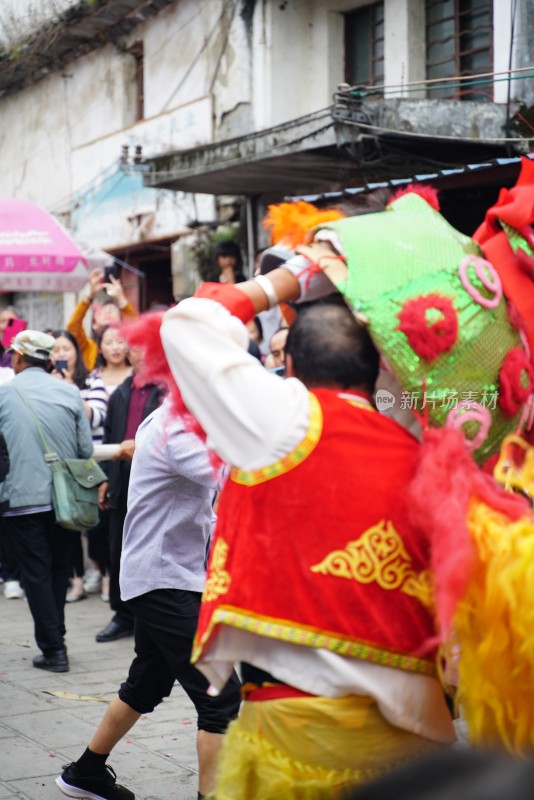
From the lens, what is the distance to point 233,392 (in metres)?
2.40

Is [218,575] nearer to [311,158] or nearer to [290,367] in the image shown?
[290,367]

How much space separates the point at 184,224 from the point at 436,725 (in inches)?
502

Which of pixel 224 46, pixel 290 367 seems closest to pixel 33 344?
pixel 290 367

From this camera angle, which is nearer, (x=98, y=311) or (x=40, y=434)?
(x=40, y=434)

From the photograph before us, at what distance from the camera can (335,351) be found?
2.59 meters

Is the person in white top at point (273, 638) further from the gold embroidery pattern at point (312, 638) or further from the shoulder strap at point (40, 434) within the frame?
the shoulder strap at point (40, 434)

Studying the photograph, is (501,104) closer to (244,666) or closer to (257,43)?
(257,43)

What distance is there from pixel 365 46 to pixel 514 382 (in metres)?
11.1

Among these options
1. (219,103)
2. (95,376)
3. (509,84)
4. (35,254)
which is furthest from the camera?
(219,103)

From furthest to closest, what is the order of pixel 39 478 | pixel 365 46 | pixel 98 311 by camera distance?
pixel 365 46
pixel 98 311
pixel 39 478

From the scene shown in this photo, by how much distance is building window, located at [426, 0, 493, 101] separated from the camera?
11211 mm

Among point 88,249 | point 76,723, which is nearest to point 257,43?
point 88,249

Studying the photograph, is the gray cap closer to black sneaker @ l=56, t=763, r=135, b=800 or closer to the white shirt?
black sneaker @ l=56, t=763, r=135, b=800

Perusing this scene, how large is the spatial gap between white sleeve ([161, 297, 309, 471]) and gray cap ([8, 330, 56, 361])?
470cm
